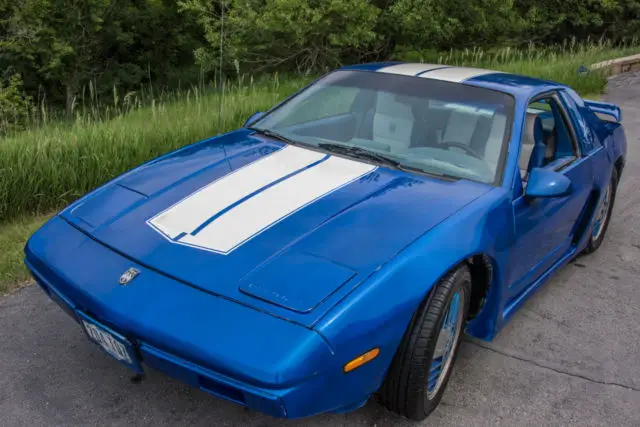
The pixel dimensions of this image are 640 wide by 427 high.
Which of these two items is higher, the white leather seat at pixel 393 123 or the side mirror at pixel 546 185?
the white leather seat at pixel 393 123

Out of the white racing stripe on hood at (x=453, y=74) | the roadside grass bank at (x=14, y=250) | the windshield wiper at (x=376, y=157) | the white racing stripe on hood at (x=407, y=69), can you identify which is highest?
the white racing stripe on hood at (x=453, y=74)

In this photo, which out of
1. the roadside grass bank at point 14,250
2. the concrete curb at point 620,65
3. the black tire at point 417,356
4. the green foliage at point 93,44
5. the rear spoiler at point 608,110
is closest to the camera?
the black tire at point 417,356

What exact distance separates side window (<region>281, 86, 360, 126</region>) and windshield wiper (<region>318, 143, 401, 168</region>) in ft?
1.31

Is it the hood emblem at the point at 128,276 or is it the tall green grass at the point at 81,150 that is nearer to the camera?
the hood emblem at the point at 128,276

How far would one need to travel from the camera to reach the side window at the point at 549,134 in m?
3.58

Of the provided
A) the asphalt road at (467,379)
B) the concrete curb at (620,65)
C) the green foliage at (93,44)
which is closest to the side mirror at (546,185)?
the asphalt road at (467,379)

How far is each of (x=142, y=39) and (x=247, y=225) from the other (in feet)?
66.5

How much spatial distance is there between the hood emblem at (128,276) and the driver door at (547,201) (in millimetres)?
1714

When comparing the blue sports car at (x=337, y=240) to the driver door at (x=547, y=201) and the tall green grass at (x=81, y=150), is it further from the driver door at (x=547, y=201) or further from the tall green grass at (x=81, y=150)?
the tall green grass at (x=81, y=150)

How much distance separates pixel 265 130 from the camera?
147 inches

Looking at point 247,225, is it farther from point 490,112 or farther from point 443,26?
point 443,26

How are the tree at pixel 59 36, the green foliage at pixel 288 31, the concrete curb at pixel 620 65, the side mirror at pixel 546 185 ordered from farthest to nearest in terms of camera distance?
the tree at pixel 59 36
the concrete curb at pixel 620 65
the green foliage at pixel 288 31
the side mirror at pixel 546 185

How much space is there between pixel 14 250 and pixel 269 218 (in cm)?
232

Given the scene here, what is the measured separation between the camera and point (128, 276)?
2379 mm
